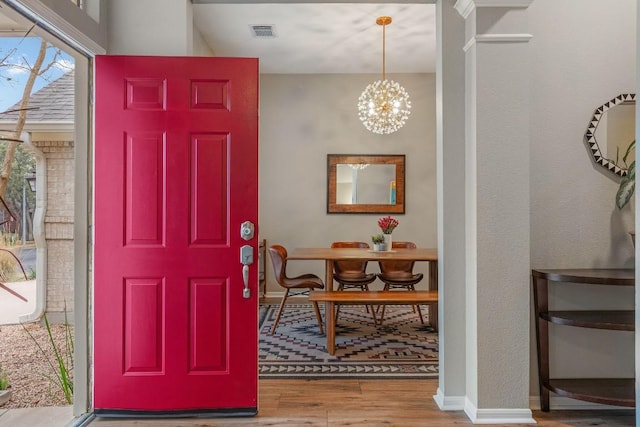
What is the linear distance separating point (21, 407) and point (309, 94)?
194 inches

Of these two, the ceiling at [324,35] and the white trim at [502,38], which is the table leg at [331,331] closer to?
the white trim at [502,38]

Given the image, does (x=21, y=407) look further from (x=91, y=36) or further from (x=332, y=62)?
(x=332, y=62)

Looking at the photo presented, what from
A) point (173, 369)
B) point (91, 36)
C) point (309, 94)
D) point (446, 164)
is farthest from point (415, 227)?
point (91, 36)

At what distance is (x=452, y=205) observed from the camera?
8.98 ft

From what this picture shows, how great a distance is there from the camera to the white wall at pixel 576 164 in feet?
8.96

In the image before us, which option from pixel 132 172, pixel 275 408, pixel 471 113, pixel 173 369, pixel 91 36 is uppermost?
pixel 91 36

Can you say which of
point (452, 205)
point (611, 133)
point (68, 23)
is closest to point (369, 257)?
point (452, 205)

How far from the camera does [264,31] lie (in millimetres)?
4859

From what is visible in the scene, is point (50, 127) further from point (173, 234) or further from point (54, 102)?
point (173, 234)

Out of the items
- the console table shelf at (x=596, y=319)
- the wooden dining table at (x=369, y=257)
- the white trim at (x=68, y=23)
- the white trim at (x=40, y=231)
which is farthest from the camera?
the wooden dining table at (x=369, y=257)

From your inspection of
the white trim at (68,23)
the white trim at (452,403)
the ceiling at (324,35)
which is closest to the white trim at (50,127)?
the white trim at (68,23)

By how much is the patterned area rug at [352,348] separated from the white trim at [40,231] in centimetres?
155

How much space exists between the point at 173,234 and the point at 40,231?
0.93 meters

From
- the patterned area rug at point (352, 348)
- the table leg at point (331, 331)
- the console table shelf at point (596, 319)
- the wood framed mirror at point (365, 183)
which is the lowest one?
the patterned area rug at point (352, 348)
